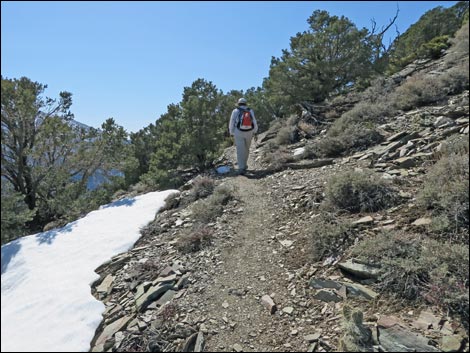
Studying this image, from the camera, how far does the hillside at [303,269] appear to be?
3574 millimetres

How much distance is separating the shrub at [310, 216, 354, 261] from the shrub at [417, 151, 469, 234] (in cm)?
127

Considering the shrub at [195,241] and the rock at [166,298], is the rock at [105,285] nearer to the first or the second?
the rock at [166,298]

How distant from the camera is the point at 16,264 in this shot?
4.48 metres

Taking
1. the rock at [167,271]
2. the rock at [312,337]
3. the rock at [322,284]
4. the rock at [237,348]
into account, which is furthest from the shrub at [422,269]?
the rock at [167,271]

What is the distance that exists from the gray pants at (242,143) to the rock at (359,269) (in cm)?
647

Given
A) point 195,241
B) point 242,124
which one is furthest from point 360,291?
point 242,124

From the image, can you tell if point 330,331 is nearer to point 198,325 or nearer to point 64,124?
point 198,325

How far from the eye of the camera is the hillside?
357 centimetres

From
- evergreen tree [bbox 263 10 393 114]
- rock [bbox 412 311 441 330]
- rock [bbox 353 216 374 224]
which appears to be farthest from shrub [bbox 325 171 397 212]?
evergreen tree [bbox 263 10 393 114]

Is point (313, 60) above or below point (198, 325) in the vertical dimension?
above

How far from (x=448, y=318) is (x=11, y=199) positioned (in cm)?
573

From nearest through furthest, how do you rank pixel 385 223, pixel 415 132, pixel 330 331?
pixel 330 331 < pixel 385 223 < pixel 415 132

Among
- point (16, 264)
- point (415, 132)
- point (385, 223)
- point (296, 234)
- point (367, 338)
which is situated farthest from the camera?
point (415, 132)

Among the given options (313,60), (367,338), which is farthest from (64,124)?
(313,60)
